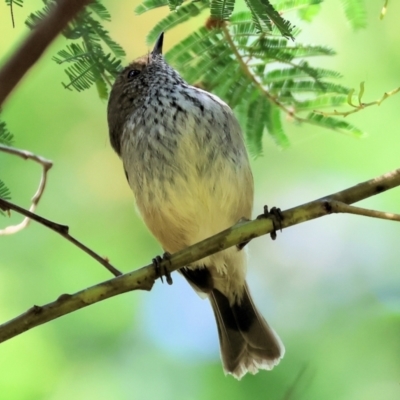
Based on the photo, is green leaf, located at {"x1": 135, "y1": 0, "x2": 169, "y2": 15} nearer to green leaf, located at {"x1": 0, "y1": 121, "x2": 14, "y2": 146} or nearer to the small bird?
green leaf, located at {"x1": 0, "y1": 121, "x2": 14, "y2": 146}

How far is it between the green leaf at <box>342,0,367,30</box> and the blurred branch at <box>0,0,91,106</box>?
2.19m

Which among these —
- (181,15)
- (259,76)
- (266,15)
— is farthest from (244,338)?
(266,15)

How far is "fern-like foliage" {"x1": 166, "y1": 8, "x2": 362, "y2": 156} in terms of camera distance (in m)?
2.89

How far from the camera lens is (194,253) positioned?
89.5 inches

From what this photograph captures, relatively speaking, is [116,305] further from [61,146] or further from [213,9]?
[213,9]

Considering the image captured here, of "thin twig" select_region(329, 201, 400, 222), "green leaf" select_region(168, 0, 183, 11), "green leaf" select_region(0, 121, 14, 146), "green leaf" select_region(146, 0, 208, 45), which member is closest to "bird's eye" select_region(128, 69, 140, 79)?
"green leaf" select_region(146, 0, 208, 45)

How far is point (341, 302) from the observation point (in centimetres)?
495

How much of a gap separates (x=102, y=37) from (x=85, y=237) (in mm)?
3258

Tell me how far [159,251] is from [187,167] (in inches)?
82.6

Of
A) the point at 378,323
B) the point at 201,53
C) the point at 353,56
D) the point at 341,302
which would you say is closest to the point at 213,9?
the point at 201,53

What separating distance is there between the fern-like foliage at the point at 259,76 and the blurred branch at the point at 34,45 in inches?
85.4

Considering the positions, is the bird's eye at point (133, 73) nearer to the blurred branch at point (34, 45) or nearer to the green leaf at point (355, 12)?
the green leaf at point (355, 12)

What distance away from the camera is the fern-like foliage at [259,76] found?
2.89 m

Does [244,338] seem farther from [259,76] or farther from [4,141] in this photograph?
[4,141]
